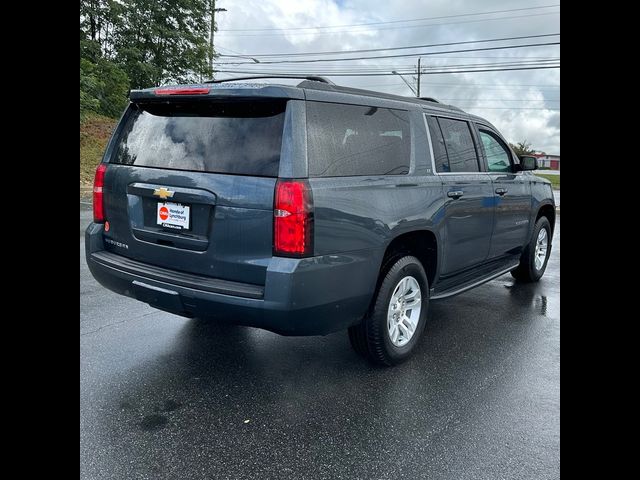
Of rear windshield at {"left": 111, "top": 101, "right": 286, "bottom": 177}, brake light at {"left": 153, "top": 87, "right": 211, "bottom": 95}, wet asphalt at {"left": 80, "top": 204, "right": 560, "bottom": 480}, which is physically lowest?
wet asphalt at {"left": 80, "top": 204, "right": 560, "bottom": 480}

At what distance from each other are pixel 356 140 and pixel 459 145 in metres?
1.51

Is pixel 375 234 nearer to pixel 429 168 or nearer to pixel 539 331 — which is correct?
pixel 429 168

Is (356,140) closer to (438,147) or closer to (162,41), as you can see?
(438,147)

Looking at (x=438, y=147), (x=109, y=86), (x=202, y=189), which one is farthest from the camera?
(x=109, y=86)

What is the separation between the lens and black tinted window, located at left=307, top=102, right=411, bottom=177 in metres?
3.23

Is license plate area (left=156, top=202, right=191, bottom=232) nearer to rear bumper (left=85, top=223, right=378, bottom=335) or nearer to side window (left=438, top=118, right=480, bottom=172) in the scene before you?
rear bumper (left=85, top=223, right=378, bottom=335)

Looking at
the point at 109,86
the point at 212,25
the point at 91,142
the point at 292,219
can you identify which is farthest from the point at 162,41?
the point at 292,219

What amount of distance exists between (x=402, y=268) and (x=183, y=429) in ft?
5.85

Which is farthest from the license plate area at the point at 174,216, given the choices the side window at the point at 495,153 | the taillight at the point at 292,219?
the side window at the point at 495,153

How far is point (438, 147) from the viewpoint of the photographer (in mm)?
4309

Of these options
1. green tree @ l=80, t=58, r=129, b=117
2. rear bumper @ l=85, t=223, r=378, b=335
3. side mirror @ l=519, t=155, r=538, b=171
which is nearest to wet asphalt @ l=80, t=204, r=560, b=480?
rear bumper @ l=85, t=223, r=378, b=335

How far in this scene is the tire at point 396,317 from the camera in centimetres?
364

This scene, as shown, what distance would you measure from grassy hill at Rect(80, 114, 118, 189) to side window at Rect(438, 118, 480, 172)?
14.9 metres

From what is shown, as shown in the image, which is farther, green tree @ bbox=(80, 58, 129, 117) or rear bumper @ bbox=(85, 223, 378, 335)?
green tree @ bbox=(80, 58, 129, 117)
